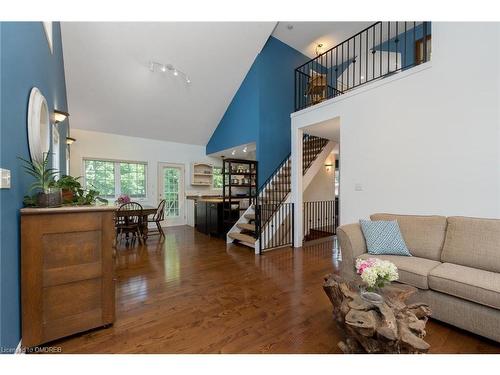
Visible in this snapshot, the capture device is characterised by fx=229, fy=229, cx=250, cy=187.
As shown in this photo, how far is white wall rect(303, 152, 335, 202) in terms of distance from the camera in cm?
711

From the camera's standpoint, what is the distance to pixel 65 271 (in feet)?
5.76

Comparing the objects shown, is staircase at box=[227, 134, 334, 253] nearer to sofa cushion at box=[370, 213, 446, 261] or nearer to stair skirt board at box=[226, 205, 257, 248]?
stair skirt board at box=[226, 205, 257, 248]

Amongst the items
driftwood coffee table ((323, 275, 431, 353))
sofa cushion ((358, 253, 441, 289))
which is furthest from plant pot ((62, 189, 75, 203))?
sofa cushion ((358, 253, 441, 289))

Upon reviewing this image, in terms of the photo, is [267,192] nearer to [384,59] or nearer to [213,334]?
[213,334]

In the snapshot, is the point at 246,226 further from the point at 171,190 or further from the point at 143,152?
the point at 143,152

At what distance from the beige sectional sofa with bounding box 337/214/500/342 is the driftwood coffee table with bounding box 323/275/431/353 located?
0.53 metres

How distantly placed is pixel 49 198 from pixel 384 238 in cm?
318

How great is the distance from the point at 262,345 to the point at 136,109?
20.0 ft

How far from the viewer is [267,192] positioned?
220 inches

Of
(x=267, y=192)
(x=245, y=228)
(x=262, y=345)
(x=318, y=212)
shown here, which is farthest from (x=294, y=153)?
(x=262, y=345)

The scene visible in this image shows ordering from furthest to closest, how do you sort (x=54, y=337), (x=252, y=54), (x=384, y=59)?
(x=384, y=59), (x=252, y=54), (x=54, y=337)

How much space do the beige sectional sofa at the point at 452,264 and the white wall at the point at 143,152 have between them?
602 cm

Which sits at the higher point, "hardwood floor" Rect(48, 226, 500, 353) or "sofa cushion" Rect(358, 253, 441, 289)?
"sofa cushion" Rect(358, 253, 441, 289)

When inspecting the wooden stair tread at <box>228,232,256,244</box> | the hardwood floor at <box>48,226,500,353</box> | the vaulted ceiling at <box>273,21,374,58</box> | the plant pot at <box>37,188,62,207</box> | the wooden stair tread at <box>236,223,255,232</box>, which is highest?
the vaulted ceiling at <box>273,21,374,58</box>
